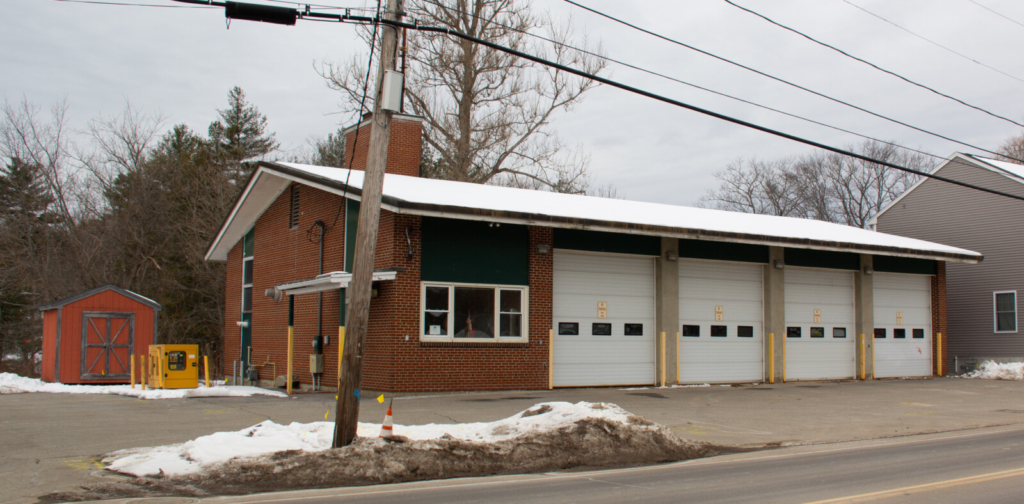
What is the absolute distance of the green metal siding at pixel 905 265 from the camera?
25.1 metres

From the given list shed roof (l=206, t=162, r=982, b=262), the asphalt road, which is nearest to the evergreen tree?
shed roof (l=206, t=162, r=982, b=262)

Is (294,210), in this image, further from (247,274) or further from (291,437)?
(291,437)

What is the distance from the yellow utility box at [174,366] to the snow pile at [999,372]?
78.2 ft

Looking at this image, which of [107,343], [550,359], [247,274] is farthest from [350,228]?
[107,343]

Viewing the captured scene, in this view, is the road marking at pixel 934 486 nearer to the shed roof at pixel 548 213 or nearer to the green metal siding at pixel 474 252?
the shed roof at pixel 548 213

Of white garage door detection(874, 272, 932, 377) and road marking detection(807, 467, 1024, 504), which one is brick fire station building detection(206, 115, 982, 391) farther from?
road marking detection(807, 467, 1024, 504)

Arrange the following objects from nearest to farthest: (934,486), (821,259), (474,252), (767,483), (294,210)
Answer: (934,486)
(767,483)
(474,252)
(294,210)
(821,259)

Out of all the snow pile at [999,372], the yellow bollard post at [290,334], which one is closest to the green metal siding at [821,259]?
the snow pile at [999,372]

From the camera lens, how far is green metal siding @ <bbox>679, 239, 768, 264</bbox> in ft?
69.6

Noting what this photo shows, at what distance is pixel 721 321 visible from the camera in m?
21.8

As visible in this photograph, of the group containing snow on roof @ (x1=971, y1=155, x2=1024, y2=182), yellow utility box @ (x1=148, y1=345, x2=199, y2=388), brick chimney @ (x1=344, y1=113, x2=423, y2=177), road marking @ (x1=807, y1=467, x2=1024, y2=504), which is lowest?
road marking @ (x1=807, y1=467, x2=1024, y2=504)

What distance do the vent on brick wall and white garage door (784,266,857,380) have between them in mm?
13909

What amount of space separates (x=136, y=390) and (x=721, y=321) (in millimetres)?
14771

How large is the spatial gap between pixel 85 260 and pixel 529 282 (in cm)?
2833
